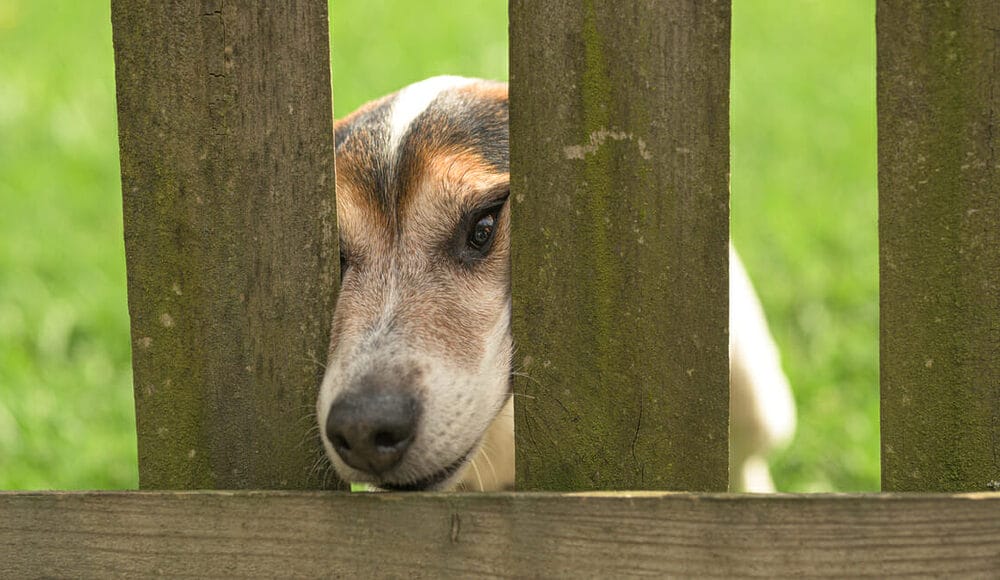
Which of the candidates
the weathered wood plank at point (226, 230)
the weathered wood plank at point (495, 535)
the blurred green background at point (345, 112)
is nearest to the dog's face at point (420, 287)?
the weathered wood plank at point (226, 230)

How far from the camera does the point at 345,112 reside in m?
7.44

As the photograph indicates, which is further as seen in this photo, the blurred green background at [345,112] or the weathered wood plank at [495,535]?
the blurred green background at [345,112]

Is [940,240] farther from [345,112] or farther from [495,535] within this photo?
[345,112]

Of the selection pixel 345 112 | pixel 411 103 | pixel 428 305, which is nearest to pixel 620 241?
pixel 428 305

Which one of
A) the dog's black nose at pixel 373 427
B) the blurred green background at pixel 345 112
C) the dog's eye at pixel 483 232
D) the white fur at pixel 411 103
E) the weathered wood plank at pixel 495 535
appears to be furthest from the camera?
the blurred green background at pixel 345 112

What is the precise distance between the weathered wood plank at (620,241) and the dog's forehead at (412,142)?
0.89 meters

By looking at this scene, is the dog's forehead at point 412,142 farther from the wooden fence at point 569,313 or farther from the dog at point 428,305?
the wooden fence at point 569,313

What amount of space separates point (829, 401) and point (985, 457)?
281 cm

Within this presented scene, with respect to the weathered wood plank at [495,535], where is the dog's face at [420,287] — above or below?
above

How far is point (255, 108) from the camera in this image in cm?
220

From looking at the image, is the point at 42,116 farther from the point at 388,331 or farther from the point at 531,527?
the point at 531,527

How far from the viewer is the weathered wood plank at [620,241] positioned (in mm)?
2111

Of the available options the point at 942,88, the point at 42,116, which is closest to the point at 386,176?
the point at 942,88

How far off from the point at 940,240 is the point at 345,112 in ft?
19.0
